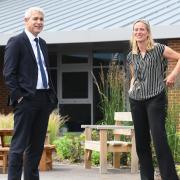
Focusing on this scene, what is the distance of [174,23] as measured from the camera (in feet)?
48.2

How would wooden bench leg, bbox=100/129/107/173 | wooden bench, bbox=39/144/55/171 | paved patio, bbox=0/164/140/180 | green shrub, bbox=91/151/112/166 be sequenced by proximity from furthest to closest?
1. green shrub, bbox=91/151/112/166
2. wooden bench, bbox=39/144/55/171
3. wooden bench leg, bbox=100/129/107/173
4. paved patio, bbox=0/164/140/180

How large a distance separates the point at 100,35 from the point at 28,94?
978 centimetres

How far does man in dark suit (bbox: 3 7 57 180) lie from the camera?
6.05 m

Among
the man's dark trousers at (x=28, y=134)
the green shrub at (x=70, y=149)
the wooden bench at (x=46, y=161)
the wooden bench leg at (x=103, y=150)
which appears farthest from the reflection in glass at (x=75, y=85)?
the man's dark trousers at (x=28, y=134)

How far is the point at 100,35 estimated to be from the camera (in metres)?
15.7

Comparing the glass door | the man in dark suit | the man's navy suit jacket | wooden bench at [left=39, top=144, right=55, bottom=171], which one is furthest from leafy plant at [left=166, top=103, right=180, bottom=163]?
the glass door

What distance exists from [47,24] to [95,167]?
7933 millimetres

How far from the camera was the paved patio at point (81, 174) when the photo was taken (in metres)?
8.40

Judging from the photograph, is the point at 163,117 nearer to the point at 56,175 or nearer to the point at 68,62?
the point at 56,175

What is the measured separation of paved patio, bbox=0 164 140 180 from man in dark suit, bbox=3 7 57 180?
2.23 m

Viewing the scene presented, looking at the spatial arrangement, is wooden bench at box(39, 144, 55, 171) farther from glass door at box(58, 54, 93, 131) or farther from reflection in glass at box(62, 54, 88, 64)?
reflection in glass at box(62, 54, 88, 64)

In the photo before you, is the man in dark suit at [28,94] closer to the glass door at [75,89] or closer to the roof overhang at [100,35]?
the roof overhang at [100,35]

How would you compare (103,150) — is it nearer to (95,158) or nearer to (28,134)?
(95,158)

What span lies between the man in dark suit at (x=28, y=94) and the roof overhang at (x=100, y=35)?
28.7 ft
